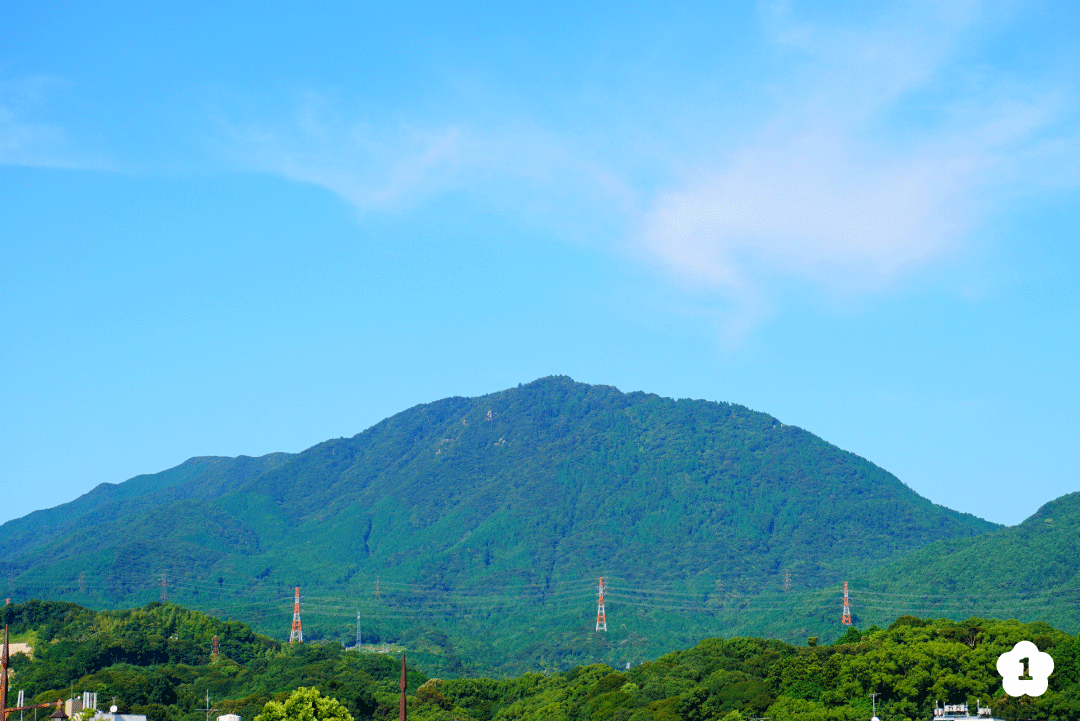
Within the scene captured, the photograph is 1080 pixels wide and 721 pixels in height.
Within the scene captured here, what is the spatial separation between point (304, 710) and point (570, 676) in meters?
68.7

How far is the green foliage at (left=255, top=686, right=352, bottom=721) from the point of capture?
7919cm

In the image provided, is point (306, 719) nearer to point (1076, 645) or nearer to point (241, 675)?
point (1076, 645)

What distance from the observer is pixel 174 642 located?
182250 mm

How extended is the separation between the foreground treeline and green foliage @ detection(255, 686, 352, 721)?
32705mm

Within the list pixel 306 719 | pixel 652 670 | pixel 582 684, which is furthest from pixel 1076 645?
pixel 306 719

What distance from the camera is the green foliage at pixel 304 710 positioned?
3118 inches

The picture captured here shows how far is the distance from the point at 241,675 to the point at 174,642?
27.7m

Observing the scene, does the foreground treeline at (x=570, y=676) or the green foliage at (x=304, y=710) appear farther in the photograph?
the foreground treeline at (x=570, y=676)

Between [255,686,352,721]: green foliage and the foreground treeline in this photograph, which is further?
the foreground treeline

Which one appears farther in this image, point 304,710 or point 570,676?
point 570,676

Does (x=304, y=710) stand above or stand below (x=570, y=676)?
above

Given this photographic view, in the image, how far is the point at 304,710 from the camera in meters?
79.5

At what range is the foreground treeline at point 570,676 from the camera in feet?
333

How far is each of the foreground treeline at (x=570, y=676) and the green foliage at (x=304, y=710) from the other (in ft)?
107
